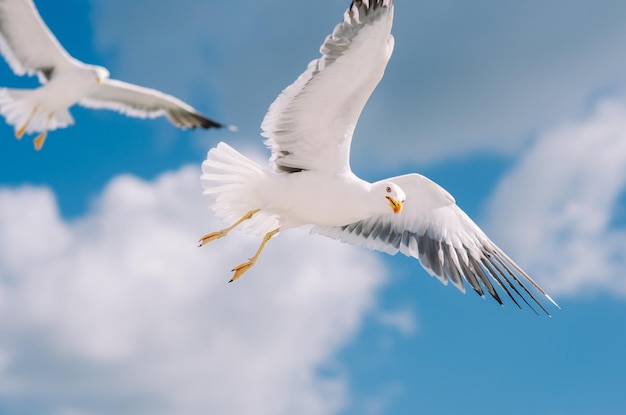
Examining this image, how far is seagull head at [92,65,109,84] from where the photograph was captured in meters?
13.2

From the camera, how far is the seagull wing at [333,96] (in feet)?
20.6

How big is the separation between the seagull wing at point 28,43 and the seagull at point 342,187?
6.48 metres

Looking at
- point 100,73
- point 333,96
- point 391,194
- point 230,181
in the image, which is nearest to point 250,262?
point 230,181

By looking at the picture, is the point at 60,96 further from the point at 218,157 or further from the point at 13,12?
the point at 218,157

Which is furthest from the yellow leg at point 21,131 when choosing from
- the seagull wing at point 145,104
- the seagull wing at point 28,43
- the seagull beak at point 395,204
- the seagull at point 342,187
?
the seagull beak at point 395,204

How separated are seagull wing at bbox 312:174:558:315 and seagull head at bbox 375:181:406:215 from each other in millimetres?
1287

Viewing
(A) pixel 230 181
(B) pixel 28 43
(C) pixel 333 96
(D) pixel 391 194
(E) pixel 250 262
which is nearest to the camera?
(C) pixel 333 96

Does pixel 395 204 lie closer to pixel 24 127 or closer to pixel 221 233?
pixel 221 233

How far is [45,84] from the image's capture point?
13.0 meters

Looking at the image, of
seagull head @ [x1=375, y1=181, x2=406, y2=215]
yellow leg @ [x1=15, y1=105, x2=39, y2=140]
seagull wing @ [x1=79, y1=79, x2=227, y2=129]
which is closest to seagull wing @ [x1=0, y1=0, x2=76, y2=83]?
yellow leg @ [x1=15, y1=105, x2=39, y2=140]

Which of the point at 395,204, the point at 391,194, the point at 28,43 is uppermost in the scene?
the point at 28,43

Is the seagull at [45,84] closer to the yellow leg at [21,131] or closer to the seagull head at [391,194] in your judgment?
the yellow leg at [21,131]

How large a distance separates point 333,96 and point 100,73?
25.0 ft

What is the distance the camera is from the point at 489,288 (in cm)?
840
